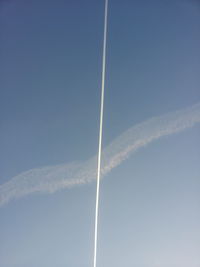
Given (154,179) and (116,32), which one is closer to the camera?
(154,179)

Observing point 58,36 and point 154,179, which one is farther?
point 58,36

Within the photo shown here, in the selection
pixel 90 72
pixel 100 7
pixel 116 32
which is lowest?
pixel 90 72

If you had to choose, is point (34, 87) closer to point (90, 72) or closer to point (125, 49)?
point (90, 72)

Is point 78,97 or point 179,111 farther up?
point 78,97

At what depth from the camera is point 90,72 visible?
7.31 ft

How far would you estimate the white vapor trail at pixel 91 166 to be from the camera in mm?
2141

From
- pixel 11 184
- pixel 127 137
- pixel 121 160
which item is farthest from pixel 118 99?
pixel 11 184

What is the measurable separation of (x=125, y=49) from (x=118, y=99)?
0.35 m

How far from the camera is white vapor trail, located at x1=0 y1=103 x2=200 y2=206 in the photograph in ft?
7.02

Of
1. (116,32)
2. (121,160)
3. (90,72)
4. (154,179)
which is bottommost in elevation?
(154,179)

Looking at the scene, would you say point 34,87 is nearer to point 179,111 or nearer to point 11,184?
point 11,184

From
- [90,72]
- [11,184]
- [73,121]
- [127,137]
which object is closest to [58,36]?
[90,72]

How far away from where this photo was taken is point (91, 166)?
2.15 metres

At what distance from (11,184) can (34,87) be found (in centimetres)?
66
